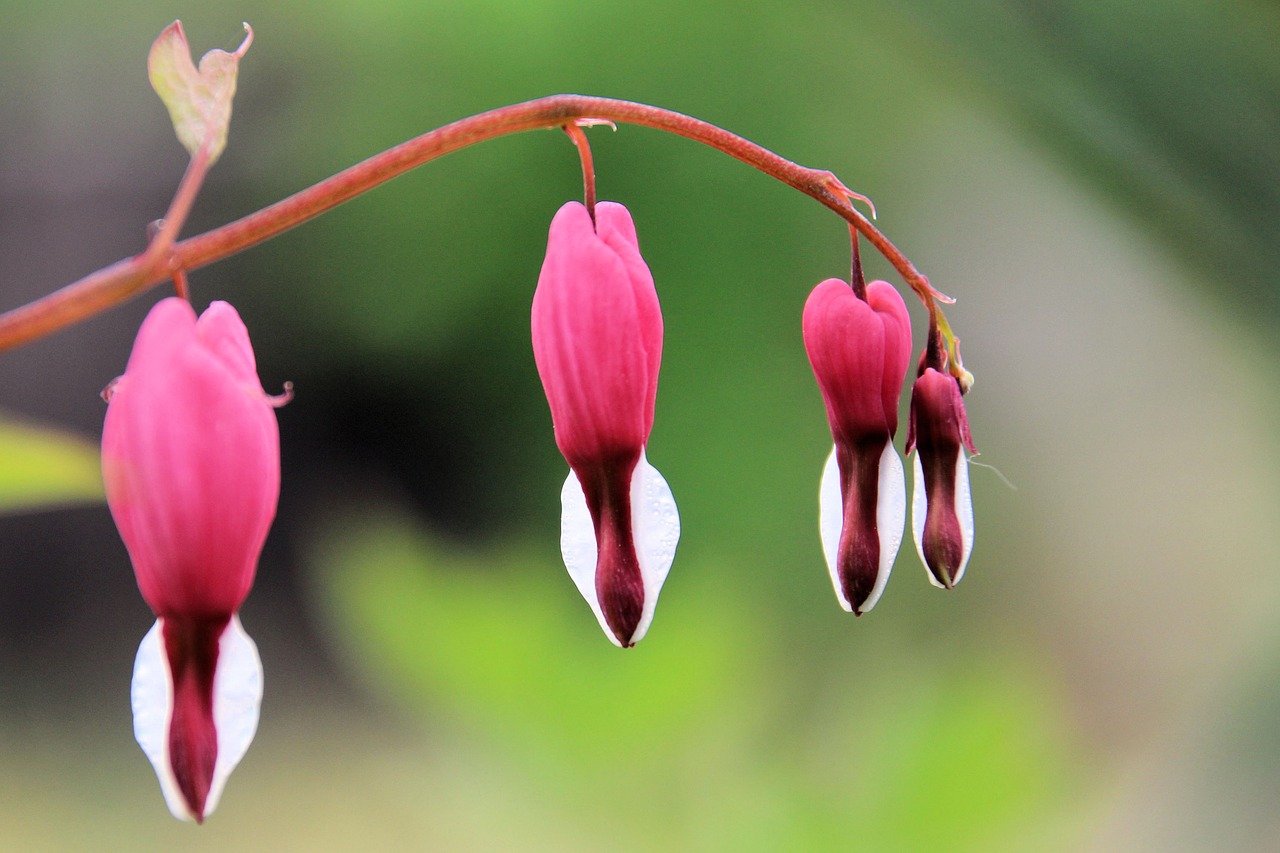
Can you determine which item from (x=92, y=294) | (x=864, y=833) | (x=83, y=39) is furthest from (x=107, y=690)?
(x=92, y=294)

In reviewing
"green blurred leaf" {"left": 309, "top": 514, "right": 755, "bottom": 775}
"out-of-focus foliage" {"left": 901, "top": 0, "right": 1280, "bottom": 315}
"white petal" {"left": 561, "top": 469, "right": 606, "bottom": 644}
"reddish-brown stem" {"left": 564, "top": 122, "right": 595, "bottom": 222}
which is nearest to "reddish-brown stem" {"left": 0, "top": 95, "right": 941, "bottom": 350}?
"reddish-brown stem" {"left": 564, "top": 122, "right": 595, "bottom": 222}

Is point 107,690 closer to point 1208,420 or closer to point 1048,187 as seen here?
point 1048,187

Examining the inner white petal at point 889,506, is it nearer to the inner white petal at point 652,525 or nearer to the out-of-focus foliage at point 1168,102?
the inner white petal at point 652,525

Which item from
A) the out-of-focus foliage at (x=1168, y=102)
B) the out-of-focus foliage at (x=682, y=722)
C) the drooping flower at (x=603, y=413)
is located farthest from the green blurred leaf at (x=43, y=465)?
the out-of-focus foliage at (x=682, y=722)

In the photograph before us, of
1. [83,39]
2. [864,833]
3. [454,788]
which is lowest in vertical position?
[864,833]

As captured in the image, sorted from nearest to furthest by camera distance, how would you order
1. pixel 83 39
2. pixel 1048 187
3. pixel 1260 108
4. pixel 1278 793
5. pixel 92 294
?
pixel 92 294 < pixel 1260 108 < pixel 1278 793 < pixel 1048 187 < pixel 83 39

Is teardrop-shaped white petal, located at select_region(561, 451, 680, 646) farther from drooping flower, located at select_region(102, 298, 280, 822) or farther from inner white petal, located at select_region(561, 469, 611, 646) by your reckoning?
drooping flower, located at select_region(102, 298, 280, 822)

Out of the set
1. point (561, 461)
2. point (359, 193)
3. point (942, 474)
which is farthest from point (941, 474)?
point (561, 461)
